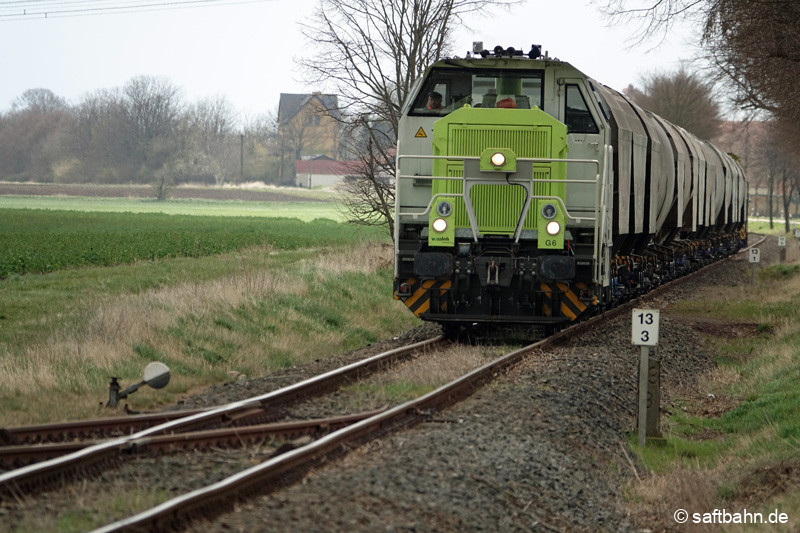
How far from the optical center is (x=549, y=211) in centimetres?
1190

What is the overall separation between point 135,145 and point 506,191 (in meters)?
108

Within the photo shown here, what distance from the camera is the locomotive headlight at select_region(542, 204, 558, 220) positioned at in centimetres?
1188

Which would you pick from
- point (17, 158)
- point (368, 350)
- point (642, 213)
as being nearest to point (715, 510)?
→ point (368, 350)

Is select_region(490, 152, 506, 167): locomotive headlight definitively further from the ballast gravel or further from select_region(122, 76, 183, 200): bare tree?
select_region(122, 76, 183, 200): bare tree

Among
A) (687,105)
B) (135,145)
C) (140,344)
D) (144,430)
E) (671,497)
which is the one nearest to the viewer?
(144,430)

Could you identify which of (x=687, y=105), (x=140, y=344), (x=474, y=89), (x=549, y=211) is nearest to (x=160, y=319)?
(x=140, y=344)

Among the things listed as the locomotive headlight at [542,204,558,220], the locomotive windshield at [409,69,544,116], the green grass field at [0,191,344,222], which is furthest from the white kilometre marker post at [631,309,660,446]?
the green grass field at [0,191,344,222]

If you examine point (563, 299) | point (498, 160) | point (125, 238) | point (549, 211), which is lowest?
point (125, 238)

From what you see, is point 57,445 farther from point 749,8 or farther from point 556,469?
point 749,8

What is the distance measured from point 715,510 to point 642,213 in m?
9.89

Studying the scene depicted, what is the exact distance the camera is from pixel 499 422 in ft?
26.6

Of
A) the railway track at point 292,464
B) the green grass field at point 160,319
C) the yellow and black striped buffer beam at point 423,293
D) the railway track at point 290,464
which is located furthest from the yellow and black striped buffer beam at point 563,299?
the green grass field at point 160,319

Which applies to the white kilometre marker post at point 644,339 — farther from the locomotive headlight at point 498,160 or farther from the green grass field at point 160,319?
the green grass field at point 160,319

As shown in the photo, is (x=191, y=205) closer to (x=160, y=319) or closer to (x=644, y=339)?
(x=160, y=319)
